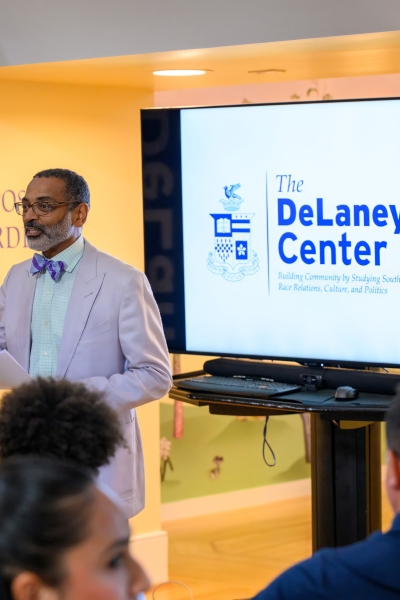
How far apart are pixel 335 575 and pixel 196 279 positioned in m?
2.03

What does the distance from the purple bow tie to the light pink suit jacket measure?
0.06 metres

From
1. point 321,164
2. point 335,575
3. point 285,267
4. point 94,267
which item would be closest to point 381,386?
point 285,267

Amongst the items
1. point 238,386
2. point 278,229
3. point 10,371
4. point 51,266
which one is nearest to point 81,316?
point 51,266

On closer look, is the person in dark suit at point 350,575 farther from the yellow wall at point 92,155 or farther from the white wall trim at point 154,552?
the white wall trim at point 154,552

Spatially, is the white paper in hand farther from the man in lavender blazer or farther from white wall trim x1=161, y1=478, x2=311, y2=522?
white wall trim x1=161, y1=478, x2=311, y2=522

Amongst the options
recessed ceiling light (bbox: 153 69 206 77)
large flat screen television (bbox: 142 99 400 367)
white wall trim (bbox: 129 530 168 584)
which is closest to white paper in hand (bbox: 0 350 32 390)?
large flat screen television (bbox: 142 99 400 367)

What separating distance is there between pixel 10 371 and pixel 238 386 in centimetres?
76

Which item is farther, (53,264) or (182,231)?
(182,231)

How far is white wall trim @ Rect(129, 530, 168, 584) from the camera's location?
386cm

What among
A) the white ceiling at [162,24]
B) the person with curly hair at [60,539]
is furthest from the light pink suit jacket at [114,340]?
the person with curly hair at [60,539]

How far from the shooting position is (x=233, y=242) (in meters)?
3.14

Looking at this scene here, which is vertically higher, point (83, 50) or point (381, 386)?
point (83, 50)

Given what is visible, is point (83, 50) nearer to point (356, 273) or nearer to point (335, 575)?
point (356, 273)

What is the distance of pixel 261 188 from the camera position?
3070mm
